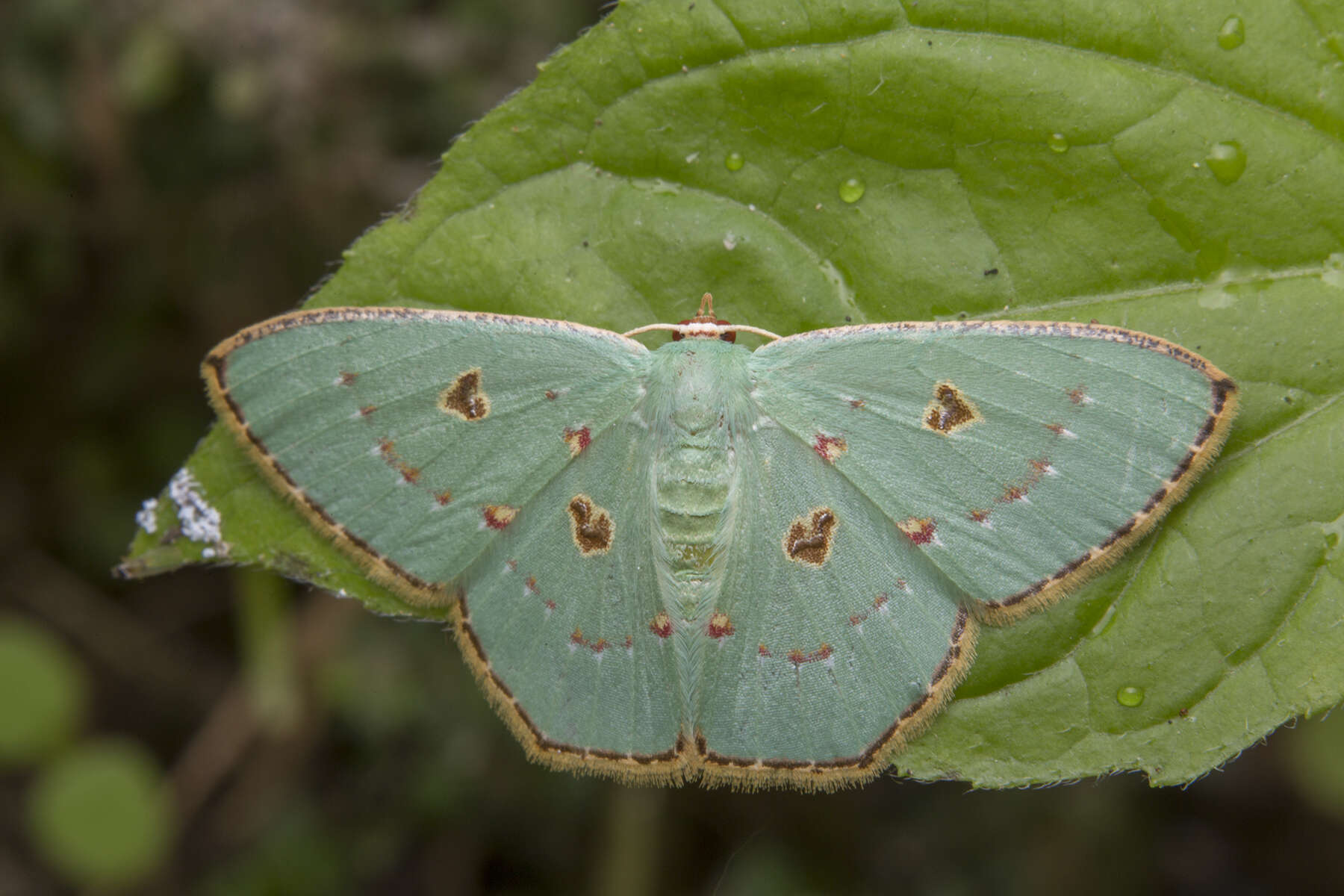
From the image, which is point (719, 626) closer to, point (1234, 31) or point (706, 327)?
point (706, 327)

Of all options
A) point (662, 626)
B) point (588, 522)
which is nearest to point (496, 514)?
point (588, 522)

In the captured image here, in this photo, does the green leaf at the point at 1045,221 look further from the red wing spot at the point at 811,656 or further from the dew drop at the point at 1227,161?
the red wing spot at the point at 811,656

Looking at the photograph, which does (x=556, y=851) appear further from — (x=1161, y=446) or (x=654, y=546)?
→ (x=1161, y=446)

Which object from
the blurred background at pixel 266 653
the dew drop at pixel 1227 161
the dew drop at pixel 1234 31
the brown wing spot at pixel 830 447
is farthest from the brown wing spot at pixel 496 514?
the dew drop at pixel 1234 31

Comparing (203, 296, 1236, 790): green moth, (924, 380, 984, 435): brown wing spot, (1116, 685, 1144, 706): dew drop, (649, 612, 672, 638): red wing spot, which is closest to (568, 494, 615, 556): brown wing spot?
(203, 296, 1236, 790): green moth

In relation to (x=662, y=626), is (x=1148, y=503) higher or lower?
higher

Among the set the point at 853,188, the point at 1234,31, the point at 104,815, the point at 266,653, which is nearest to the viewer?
the point at 1234,31

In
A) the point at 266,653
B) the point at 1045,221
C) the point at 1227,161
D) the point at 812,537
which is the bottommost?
the point at 266,653
